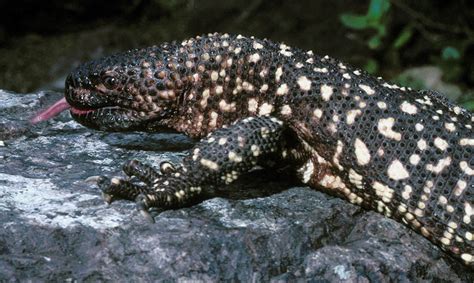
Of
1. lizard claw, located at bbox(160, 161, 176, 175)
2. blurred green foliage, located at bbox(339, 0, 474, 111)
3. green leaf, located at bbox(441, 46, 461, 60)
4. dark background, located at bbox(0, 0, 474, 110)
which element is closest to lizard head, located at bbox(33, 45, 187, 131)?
lizard claw, located at bbox(160, 161, 176, 175)

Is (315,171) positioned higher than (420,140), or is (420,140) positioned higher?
(420,140)

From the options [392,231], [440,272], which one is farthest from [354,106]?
[440,272]

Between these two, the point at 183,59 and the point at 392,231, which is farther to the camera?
the point at 183,59

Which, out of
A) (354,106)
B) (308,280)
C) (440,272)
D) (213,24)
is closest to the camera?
(308,280)

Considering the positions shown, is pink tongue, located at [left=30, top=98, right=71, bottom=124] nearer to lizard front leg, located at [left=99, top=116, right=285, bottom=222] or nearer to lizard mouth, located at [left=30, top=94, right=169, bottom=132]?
lizard mouth, located at [left=30, top=94, right=169, bottom=132]

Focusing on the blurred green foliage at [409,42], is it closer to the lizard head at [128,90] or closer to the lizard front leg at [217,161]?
the lizard head at [128,90]

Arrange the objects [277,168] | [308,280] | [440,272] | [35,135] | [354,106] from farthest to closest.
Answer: [35,135] < [277,168] < [354,106] < [440,272] < [308,280]

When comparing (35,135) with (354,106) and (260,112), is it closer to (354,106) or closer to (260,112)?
(260,112)
